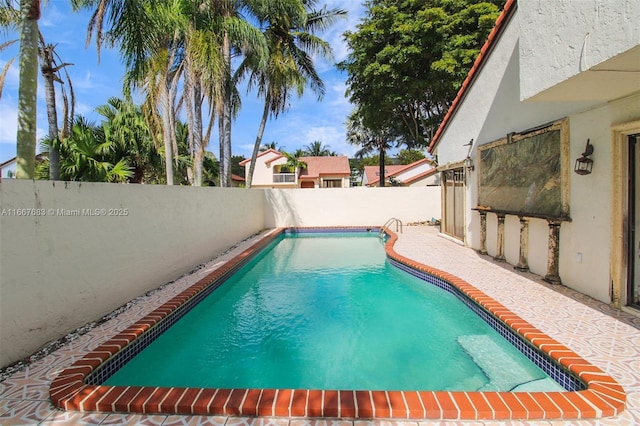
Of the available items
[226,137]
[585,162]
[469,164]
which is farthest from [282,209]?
[585,162]

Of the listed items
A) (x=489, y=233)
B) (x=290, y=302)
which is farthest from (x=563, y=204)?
(x=290, y=302)

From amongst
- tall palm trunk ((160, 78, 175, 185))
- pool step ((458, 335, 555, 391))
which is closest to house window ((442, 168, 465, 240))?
pool step ((458, 335, 555, 391))

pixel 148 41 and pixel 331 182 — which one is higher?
pixel 148 41

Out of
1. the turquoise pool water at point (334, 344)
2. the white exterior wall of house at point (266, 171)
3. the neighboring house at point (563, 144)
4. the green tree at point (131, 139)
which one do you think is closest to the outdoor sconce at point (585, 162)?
the neighboring house at point (563, 144)

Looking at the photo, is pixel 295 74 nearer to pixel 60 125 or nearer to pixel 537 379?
pixel 60 125

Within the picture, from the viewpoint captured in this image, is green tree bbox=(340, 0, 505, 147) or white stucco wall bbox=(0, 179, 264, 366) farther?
green tree bbox=(340, 0, 505, 147)

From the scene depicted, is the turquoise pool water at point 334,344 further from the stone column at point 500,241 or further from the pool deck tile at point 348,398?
the stone column at point 500,241

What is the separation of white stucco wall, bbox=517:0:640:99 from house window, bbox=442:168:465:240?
6210 mm

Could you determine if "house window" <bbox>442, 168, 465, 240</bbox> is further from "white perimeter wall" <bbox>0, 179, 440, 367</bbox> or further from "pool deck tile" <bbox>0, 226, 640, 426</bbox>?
"white perimeter wall" <bbox>0, 179, 440, 367</bbox>

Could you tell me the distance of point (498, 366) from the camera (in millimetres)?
3852

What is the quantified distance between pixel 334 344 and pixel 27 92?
576 cm

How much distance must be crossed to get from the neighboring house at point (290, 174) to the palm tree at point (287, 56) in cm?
1843

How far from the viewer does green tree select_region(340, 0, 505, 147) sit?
1619 centimetres

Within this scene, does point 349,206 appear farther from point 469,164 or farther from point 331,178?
point 331,178
